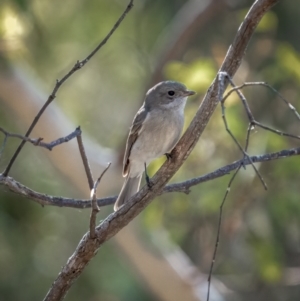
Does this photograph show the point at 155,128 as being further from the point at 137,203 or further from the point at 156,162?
the point at 156,162

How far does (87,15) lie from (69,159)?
2514 mm

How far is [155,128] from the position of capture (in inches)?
149

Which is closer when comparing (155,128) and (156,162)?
(155,128)

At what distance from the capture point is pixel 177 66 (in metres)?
5.34

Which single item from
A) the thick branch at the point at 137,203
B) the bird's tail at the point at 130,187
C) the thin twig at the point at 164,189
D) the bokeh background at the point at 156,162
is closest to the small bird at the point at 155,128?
the bird's tail at the point at 130,187

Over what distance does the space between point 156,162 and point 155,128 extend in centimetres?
130

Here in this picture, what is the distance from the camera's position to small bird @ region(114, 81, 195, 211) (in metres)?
3.73

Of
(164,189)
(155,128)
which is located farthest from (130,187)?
(164,189)

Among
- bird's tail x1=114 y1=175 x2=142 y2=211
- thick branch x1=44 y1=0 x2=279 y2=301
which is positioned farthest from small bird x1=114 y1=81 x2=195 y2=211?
thick branch x1=44 y1=0 x2=279 y2=301

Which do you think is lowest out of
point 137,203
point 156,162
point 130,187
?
point 137,203

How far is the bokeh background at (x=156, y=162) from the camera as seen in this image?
17.5 feet

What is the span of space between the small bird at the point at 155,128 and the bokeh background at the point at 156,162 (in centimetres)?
102

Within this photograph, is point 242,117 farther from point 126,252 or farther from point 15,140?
point 15,140

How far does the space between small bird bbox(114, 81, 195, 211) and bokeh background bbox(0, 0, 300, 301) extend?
102 cm
